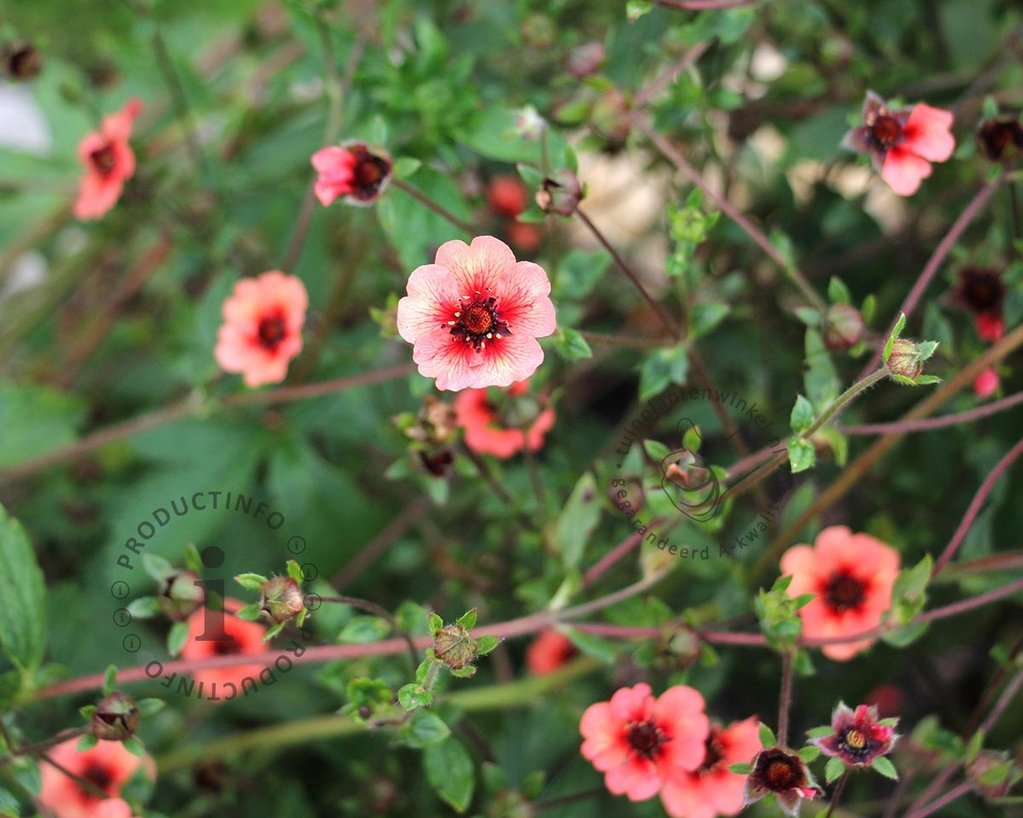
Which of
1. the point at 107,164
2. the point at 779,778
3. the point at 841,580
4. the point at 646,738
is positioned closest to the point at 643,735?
the point at 646,738

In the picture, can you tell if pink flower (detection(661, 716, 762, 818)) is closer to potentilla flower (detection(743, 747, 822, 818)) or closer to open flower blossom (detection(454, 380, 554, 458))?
potentilla flower (detection(743, 747, 822, 818))

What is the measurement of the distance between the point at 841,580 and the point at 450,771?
1.30 ft

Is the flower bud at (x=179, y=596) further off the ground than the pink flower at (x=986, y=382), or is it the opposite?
the pink flower at (x=986, y=382)

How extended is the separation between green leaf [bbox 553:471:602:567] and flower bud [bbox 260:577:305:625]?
0.27 m

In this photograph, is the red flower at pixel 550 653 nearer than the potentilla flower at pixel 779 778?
No

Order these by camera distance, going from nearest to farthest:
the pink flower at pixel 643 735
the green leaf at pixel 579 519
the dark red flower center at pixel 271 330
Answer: the pink flower at pixel 643 735 < the green leaf at pixel 579 519 < the dark red flower center at pixel 271 330

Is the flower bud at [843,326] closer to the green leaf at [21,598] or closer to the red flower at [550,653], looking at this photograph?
the red flower at [550,653]

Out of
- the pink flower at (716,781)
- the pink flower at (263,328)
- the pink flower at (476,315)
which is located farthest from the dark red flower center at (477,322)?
the pink flower at (716,781)

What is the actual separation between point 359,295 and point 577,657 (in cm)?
62

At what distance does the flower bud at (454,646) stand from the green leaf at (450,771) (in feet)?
0.61

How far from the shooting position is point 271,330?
44.0 inches

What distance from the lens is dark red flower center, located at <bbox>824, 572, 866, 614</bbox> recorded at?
0.98 meters

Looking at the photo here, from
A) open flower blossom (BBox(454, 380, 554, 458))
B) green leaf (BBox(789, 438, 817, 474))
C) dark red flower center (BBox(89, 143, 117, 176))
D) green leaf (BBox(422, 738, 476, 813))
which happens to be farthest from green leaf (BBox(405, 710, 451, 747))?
dark red flower center (BBox(89, 143, 117, 176))

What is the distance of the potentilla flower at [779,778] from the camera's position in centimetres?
76
